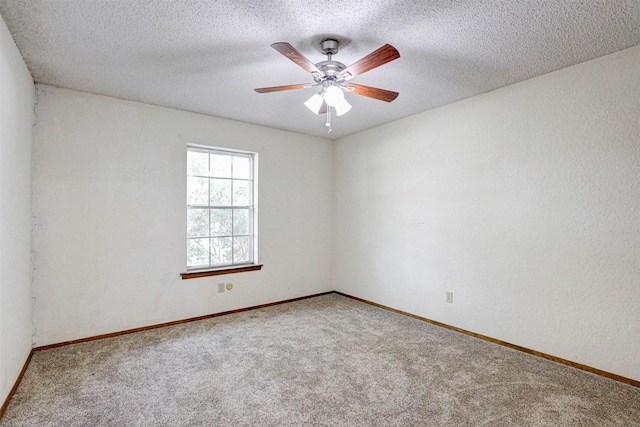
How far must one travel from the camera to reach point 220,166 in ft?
13.5

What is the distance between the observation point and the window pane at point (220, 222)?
13.3 feet

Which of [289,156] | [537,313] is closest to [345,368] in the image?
[537,313]

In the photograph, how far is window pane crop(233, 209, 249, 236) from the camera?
4223mm

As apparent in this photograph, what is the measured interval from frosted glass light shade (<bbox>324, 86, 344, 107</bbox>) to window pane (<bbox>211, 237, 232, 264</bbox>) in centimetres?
244

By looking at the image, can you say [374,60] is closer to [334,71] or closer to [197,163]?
[334,71]

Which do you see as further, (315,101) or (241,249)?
(241,249)

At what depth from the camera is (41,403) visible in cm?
211

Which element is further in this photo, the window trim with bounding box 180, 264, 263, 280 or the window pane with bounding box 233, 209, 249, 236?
the window pane with bounding box 233, 209, 249, 236

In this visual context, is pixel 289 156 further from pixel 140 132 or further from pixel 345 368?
pixel 345 368

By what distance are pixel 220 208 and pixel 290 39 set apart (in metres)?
2.38

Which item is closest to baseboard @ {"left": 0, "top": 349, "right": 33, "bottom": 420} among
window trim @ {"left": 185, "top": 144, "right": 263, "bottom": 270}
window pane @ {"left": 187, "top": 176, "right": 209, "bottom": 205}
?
window trim @ {"left": 185, "top": 144, "right": 263, "bottom": 270}

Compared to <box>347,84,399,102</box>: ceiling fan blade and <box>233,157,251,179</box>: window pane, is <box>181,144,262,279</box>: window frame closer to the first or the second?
<box>233,157,251,179</box>: window pane

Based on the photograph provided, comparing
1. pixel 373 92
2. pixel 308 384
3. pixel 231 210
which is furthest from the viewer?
pixel 231 210

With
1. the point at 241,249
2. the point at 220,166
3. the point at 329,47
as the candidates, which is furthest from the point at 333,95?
the point at 241,249
